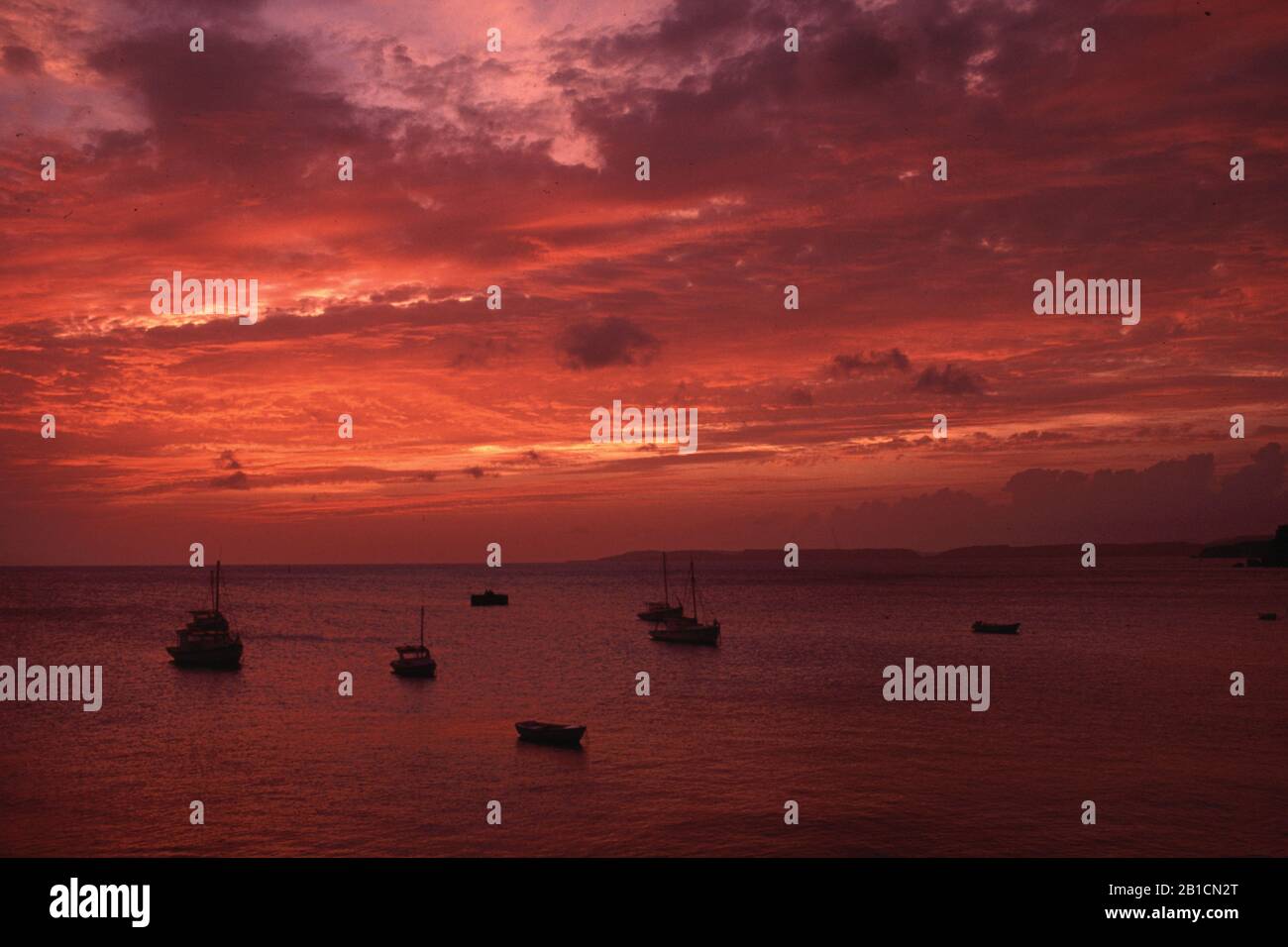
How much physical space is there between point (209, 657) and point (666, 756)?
169ft

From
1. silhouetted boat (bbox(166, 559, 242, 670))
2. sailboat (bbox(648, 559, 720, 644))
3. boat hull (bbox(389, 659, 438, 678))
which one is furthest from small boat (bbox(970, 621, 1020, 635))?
silhouetted boat (bbox(166, 559, 242, 670))

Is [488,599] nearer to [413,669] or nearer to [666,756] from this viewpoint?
[413,669]

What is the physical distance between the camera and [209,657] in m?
81.2

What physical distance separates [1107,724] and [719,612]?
105 metres

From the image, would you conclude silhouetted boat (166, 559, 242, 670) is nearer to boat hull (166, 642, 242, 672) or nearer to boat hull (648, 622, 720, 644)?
boat hull (166, 642, 242, 672)

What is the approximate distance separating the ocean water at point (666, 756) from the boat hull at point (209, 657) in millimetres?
1150

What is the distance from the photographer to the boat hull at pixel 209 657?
81.1 metres

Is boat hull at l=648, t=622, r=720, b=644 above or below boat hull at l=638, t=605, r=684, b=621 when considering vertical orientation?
Answer: below

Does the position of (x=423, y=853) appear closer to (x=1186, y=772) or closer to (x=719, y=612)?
(x=1186, y=772)

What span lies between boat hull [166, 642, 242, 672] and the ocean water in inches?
45.3

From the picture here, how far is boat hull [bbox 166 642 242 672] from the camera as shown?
81125 millimetres
